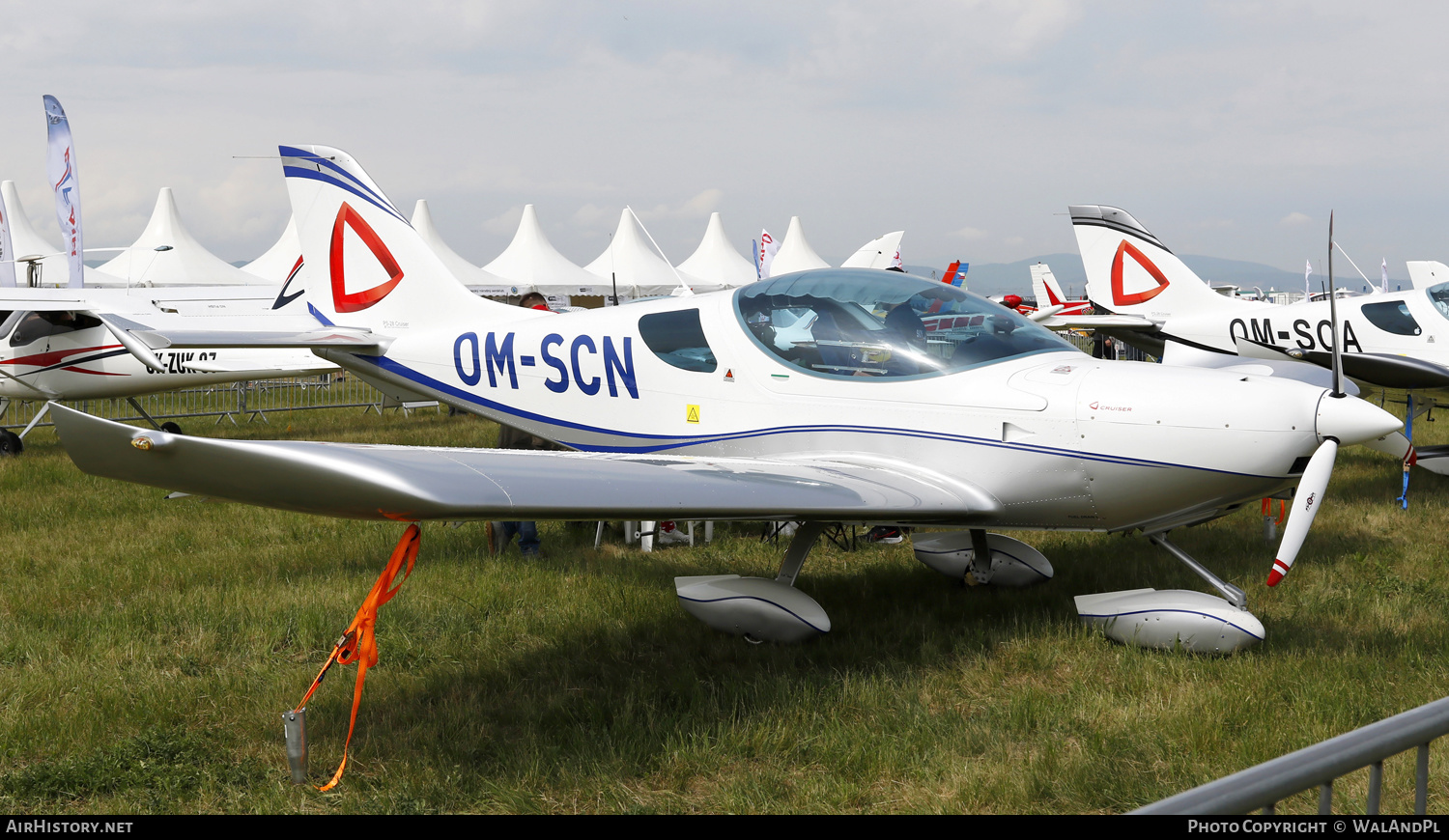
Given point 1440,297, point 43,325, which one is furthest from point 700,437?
point 43,325

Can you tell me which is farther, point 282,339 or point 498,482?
point 282,339

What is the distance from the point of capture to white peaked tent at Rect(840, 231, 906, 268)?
66.2ft

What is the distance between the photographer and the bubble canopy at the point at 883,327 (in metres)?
4.65

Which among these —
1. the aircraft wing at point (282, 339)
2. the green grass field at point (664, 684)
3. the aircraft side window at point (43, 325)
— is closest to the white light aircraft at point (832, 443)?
the aircraft wing at point (282, 339)

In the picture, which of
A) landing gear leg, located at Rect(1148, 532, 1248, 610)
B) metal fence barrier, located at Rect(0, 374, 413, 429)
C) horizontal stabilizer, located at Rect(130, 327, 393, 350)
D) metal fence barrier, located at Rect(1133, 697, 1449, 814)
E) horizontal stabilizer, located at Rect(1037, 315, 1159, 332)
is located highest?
horizontal stabilizer, located at Rect(1037, 315, 1159, 332)

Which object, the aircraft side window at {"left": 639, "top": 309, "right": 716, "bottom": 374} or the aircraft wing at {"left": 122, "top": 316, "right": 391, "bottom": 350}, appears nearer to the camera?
the aircraft side window at {"left": 639, "top": 309, "right": 716, "bottom": 374}

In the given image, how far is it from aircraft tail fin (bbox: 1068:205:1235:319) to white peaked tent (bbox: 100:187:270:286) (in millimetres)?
27372

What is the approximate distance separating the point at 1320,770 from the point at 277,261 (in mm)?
38893

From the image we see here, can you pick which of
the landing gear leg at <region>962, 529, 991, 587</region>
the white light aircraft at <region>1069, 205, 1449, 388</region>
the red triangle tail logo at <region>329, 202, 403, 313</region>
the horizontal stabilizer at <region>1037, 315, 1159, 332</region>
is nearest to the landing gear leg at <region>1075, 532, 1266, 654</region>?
the landing gear leg at <region>962, 529, 991, 587</region>

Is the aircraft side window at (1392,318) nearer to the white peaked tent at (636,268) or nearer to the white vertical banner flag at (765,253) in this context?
the white vertical banner flag at (765,253)

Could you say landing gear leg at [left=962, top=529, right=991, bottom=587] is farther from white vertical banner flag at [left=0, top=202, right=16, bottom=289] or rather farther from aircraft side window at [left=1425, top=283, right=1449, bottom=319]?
white vertical banner flag at [left=0, top=202, right=16, bottom=289]

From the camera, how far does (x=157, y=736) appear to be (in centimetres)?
368

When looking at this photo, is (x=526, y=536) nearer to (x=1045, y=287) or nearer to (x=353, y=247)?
(x=353, y=247)

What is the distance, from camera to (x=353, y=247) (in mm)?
7191
